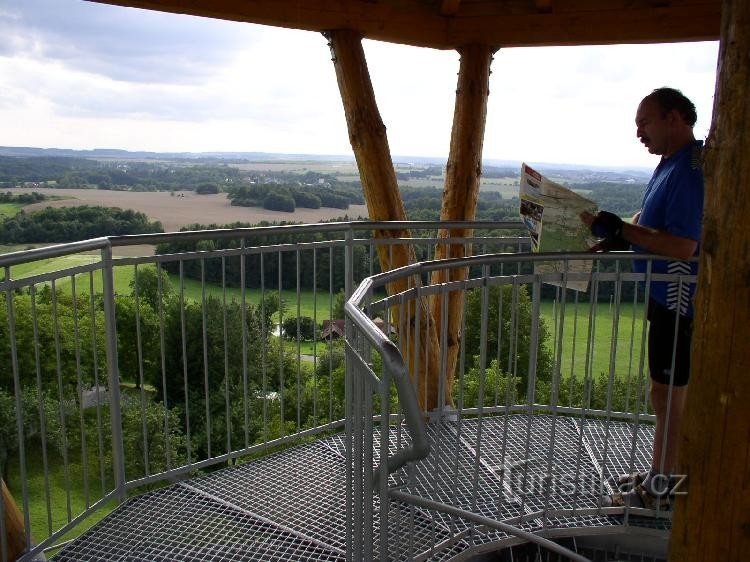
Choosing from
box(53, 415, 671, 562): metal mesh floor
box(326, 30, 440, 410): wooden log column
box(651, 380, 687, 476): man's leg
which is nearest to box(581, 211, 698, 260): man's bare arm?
box(651, 380, 687, 476): man's leg

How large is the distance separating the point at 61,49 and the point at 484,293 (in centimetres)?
581

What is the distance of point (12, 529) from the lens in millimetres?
2697

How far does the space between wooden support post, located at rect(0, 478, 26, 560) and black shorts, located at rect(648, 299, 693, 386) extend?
2.90 meters

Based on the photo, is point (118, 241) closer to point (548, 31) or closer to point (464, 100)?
point (464, 100)

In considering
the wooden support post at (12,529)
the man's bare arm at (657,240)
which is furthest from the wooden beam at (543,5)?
the wooden support post at (12,529)

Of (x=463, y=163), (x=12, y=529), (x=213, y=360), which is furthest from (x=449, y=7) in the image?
(x=213, y=360)

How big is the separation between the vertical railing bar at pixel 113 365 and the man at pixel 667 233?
87.5 inches

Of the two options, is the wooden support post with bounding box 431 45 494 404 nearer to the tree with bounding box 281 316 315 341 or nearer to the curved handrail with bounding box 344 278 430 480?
the tree with bounding box 281 316 315 341

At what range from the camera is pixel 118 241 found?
10.1 feet

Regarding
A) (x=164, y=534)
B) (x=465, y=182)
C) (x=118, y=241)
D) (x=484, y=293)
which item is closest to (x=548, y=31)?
(x=465, y=182)

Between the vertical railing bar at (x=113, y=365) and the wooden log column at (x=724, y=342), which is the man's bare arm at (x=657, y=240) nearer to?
the wooden log column at (x=724, y=342)

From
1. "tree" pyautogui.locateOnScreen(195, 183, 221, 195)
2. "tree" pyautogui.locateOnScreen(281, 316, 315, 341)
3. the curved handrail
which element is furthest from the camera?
"tree" pyautogui.locateOnScreen(195, 183, 221, 195)

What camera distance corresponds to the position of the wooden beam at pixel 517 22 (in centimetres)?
461

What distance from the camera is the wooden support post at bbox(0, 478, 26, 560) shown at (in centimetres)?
267
